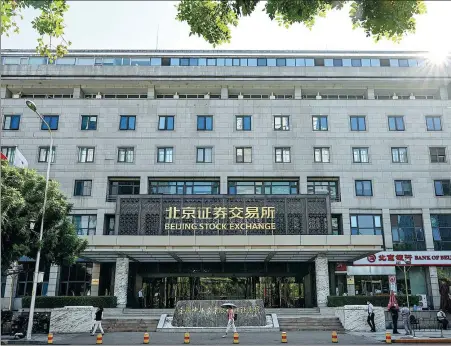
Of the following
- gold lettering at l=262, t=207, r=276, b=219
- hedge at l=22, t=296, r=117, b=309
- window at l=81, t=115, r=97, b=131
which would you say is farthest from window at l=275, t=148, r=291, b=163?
hedge at l=22, t=296, r=117, b=309

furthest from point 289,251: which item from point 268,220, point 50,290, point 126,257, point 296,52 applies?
point 296,52

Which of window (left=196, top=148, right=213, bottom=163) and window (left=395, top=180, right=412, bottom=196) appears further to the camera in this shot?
window (left=196, top=148, right=213, bottom=163)

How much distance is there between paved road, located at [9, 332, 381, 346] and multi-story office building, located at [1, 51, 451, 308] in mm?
11793

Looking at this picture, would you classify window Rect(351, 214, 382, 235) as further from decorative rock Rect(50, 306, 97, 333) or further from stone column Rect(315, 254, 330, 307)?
decorative rock Rect(50, 306, 97, 333)

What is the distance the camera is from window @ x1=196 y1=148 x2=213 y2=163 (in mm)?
43312

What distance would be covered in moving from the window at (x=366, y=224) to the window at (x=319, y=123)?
892 cm

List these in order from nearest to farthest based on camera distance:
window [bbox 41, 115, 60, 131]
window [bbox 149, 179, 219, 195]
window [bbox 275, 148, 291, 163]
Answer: window [bbox 149, 179, 219, 195]
window [bbox 275, 148, 291, 163]
window [bbox 41, 115, 60, 131]

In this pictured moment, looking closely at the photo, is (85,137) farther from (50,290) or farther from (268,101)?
(268,101)

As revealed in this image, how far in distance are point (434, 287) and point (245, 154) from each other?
67.3 feet

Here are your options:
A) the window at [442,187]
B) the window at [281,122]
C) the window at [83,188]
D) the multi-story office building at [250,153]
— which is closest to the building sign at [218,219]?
the multi-story office building at [250,153]

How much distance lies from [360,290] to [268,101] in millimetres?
19655

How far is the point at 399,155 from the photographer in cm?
4356

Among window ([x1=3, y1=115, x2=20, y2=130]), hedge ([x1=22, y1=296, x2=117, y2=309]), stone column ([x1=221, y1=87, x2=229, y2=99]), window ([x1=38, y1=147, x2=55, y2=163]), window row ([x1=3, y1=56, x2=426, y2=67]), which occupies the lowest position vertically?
hedge ([x1=22, y1=296, x2=117, y2=309])

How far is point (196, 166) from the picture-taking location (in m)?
43.0
